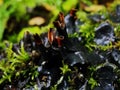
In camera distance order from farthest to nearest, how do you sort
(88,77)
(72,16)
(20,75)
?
1. (72,16)
2. (20,75)
3. (88,77)

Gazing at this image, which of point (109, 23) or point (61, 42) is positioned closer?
point (61, 42)

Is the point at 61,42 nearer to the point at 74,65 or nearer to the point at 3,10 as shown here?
the point at 74,65

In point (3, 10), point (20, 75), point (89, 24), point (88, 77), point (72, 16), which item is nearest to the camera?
point (88, 77)

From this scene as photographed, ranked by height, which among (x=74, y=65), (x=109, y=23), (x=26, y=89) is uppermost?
(x=109, y=23)

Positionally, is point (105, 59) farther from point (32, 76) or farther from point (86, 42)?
point (32, 76)

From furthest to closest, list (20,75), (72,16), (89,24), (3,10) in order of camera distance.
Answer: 1. (3,10)
2. (89,24)
3. (72,16)
4. (20,75)

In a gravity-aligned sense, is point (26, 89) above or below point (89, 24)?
below

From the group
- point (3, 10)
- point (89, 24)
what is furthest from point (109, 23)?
point (3, 10)

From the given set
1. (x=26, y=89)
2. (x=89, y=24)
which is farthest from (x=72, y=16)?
(x=26, y=89)

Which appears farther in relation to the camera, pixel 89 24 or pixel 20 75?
pixel 89 24
